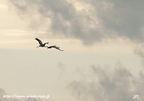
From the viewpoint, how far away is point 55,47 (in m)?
134

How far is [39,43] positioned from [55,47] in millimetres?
10787

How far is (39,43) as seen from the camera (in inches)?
5497
